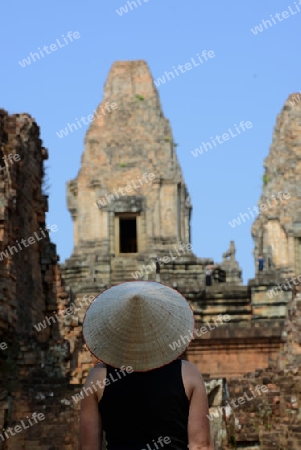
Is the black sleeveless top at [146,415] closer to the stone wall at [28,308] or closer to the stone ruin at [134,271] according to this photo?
the stone wall at [28,308]

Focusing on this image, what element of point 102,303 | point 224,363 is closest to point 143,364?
point 102,303

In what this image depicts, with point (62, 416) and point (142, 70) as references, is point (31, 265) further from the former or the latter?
point (142, 70)

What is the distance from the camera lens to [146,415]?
620 cm

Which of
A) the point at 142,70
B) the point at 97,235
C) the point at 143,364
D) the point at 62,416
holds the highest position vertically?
the point at 142,70

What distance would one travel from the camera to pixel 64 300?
20.3 m

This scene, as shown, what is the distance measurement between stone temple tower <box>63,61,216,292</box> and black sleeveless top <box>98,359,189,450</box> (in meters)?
29.5

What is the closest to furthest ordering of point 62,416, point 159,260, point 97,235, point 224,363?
point 62,416, point 224,363, point 159,260, point 97,235

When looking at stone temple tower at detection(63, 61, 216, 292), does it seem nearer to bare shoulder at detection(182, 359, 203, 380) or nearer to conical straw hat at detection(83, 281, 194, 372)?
conical straw hat at detection(83, 281, 194, 372)

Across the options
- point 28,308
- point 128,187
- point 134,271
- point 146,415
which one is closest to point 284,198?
point 128,187

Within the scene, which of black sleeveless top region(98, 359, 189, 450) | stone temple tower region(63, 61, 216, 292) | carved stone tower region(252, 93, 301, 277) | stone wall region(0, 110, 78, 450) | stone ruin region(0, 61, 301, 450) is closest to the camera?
black sleeveless top region(98, 359, 189, 450)

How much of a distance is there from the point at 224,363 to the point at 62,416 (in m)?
8.70

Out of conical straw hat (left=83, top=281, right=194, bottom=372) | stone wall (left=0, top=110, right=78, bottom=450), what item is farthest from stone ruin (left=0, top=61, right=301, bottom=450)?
conical straw hat (left=83, top=281, right=194, bottom=372)

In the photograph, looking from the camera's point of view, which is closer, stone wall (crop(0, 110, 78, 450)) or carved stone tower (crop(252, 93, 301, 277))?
stone wall (crop(0, 110, 78, 450))

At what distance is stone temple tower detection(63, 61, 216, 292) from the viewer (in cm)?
3678
